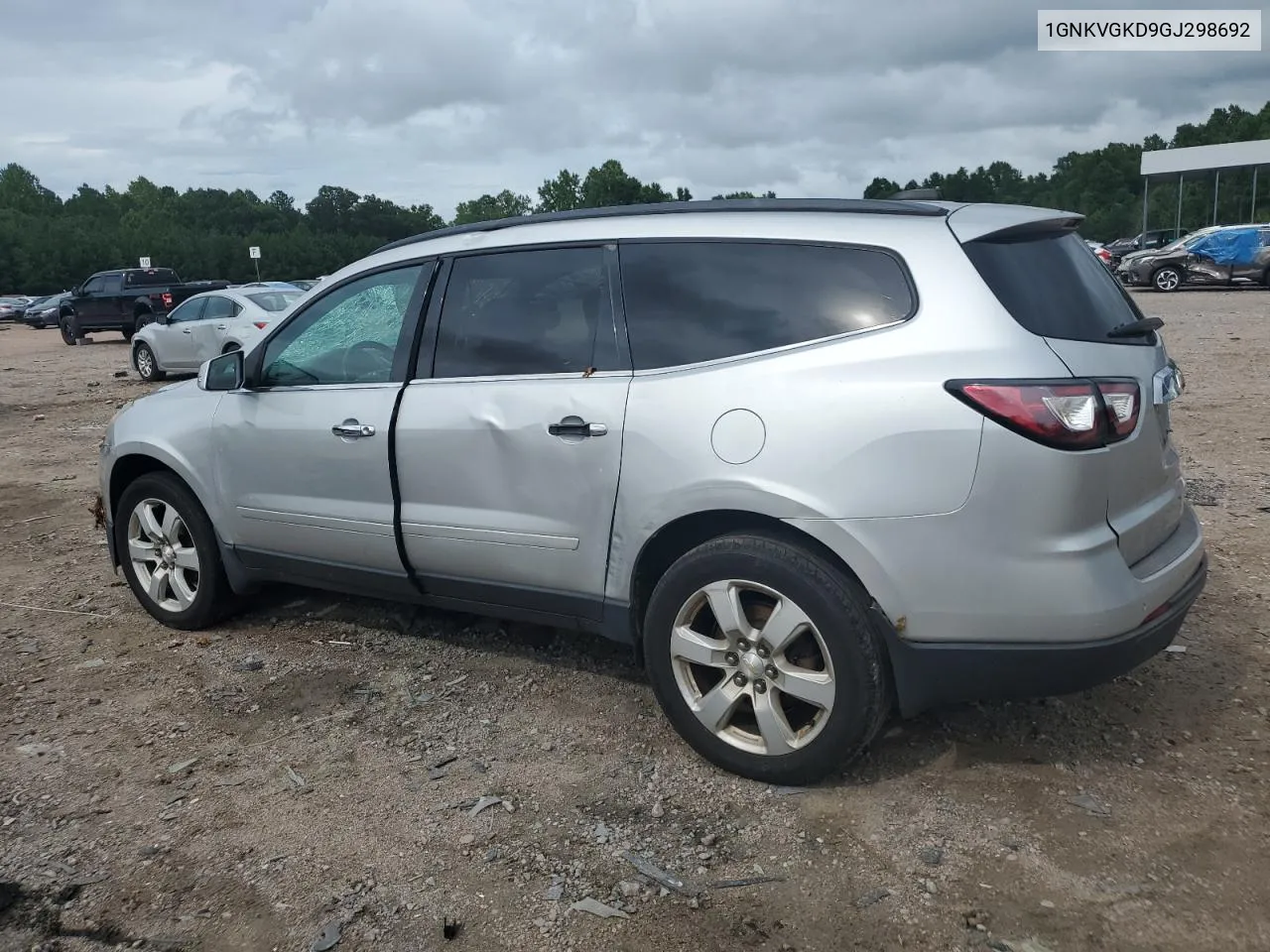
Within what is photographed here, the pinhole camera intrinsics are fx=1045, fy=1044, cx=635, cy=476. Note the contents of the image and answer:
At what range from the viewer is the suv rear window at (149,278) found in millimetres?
26994

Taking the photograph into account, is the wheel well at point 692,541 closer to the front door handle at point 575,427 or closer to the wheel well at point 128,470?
the front door handle at point 575,427

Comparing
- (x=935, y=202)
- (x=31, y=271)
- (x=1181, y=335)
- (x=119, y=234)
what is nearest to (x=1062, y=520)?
(x=935, y=202)

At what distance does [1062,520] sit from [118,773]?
10.5ft

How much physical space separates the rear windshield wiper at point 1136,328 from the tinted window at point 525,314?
1605 millimetres

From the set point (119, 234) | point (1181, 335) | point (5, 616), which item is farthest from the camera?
point (119, 234)

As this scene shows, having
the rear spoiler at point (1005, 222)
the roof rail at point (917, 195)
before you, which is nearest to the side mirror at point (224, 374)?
the roof rail at point (917, 195)

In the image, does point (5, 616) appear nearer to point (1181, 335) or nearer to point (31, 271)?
point (1181, 335)

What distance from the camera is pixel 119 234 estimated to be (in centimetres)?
6994

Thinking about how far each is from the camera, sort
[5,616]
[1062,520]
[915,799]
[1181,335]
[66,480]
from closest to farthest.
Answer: [1062,520], [915,799], [5,616], [66,480], [1181,335]

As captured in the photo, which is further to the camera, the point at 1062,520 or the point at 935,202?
the point at 935,202

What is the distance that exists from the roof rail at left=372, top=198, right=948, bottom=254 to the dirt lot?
1.79 m

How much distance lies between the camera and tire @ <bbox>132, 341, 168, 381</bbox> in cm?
1738

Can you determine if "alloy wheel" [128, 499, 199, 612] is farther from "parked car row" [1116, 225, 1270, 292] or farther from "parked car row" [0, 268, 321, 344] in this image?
"parked car row" [1116, 225, 1270, 292]

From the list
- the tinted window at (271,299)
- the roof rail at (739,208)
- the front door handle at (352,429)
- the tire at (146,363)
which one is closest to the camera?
the roof rail at (739,208)
